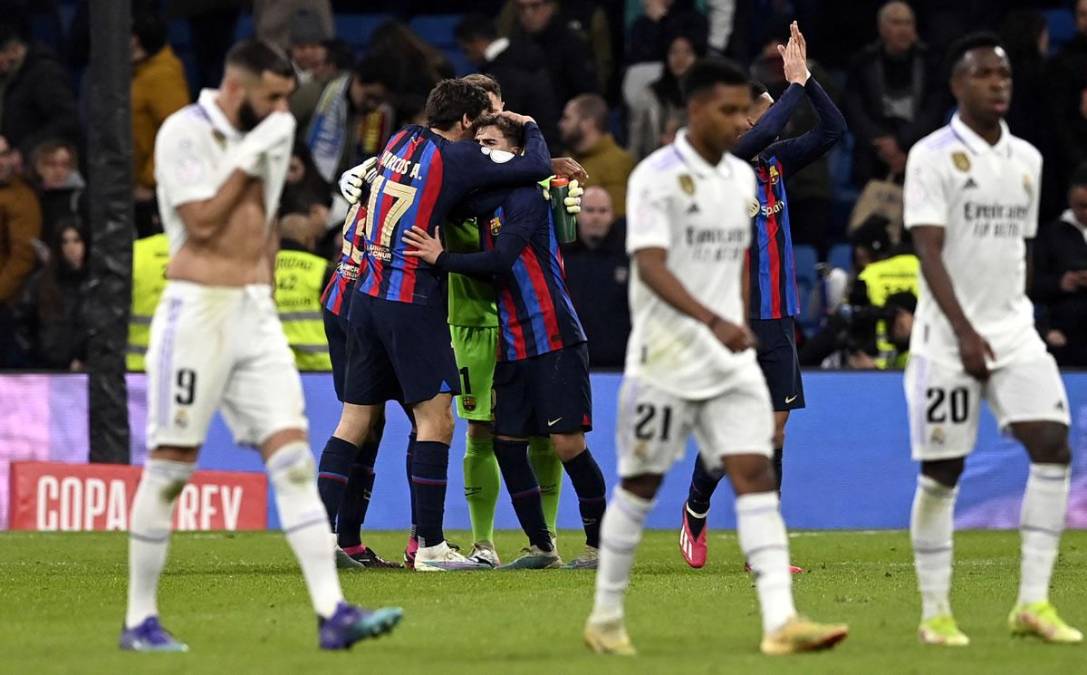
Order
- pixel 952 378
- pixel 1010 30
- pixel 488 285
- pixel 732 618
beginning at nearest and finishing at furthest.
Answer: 1. pixel 952 378
2. pixel 732 618
3. pixel 488 285
4. pixel 1010 30

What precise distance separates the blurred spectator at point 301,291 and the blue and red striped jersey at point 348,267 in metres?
4.03

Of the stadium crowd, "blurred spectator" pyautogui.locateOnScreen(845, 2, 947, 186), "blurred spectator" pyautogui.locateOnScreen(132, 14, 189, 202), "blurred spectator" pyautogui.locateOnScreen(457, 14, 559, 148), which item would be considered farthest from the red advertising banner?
"blurred spectator" pyautogui.locateOnScreen(845, 2, 947, 186)

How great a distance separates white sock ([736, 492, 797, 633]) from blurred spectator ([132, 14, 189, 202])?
12.2 m

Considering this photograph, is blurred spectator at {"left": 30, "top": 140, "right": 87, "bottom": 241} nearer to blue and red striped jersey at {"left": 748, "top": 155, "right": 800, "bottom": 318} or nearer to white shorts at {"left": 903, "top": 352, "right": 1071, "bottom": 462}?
blue and red striped jersey at {"left": 748, "top": 155, "right": 800, "bottom": 318}

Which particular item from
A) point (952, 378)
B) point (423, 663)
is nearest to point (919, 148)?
point (952, 378)

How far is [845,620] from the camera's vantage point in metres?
8.98

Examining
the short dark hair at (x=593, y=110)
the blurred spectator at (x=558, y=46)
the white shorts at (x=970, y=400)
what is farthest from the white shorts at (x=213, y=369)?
the blurred spectator at (x=558, y=46)

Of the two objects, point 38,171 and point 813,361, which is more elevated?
point 38,171

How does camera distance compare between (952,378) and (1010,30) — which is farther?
(1010,30)

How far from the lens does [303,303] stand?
53.5 ft

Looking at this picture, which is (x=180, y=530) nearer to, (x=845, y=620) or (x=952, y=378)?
(x=845, y=620)

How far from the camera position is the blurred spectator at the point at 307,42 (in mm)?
19484

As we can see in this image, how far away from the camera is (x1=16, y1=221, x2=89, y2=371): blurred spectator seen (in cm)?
1805

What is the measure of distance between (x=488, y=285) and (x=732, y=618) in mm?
3374
